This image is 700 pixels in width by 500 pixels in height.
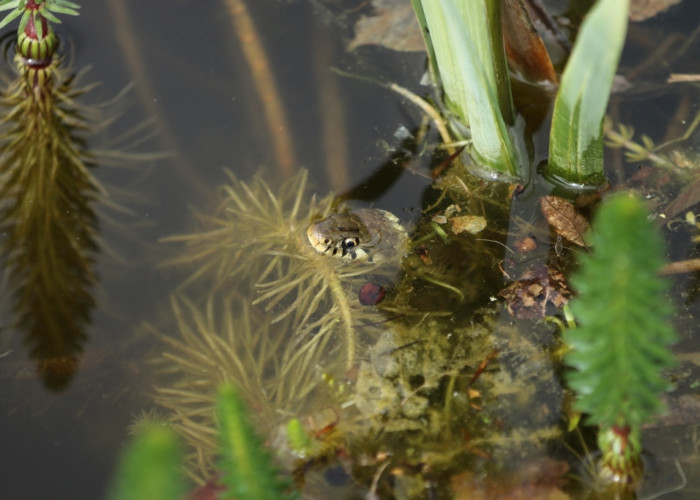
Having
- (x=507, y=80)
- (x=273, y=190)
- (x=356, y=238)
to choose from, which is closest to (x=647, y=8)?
(x=507, y=80)

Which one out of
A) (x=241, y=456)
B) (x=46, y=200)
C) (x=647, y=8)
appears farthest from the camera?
(x=647, y=8)

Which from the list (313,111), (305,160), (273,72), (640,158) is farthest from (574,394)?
(273,72)

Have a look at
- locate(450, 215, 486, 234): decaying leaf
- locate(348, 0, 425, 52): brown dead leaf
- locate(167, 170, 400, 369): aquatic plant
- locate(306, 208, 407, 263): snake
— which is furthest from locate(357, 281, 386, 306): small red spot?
locate(348, 0, 425, 52): brown dead leaf

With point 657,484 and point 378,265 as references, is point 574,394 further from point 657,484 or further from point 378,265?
point 378,265

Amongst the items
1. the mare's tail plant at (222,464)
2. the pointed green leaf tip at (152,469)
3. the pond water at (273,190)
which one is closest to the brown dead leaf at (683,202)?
the pond water at (273,190)

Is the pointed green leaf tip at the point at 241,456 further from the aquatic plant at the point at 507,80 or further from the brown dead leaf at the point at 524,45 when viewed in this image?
the brown dead leaf at the point at 524,45

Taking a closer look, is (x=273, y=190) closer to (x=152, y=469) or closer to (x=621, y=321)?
(x=621, y=321)

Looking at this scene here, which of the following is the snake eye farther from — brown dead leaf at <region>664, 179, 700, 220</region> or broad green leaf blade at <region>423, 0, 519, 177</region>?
brown dead leaf at <region>664, 179, 700, 220</region>
